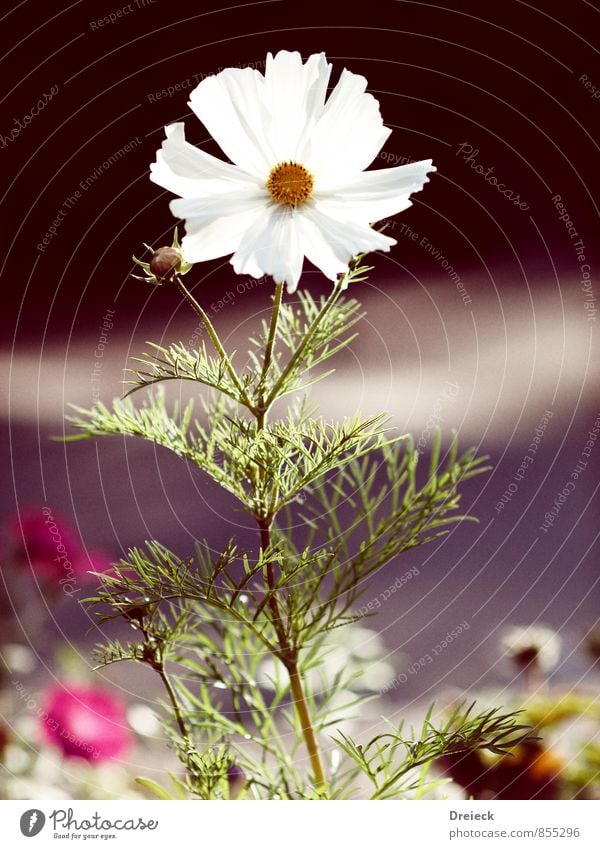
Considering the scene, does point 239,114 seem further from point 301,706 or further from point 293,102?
point 301,706

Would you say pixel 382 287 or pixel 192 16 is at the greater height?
pixel 192 16

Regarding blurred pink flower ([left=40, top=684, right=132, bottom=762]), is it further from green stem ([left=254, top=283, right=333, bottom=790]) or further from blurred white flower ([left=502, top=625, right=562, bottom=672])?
blurred white flower ([left=502, top=625, right=562, bottom=672])

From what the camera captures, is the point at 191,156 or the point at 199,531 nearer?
the point at 191,156

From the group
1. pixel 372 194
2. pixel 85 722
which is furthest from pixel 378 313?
pixel 85 722
